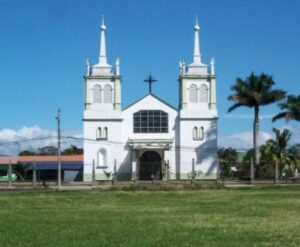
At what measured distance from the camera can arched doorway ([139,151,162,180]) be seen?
2911 inches

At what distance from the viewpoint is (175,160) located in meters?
75.0

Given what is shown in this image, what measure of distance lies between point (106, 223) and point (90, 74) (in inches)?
2282

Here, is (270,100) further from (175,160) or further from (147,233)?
(147,233)

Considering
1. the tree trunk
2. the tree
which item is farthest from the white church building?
the tree

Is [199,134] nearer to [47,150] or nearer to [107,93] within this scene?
[107,93]

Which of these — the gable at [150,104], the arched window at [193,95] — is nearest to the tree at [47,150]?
the gable at [150,104]

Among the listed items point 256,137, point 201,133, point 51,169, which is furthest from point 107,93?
point 256,137

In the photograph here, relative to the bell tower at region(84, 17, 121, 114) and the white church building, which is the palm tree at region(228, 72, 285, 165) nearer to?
the white church building

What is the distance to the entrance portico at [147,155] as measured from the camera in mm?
73500

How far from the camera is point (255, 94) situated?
2805 inches

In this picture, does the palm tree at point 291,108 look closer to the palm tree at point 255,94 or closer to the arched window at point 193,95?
the palm tree at point 255,94

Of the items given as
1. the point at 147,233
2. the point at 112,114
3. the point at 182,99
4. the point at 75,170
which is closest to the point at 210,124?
the point at 182,99

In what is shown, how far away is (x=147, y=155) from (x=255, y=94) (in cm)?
1409

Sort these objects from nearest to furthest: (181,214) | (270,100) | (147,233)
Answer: (147,233) → (181,214) → (270,100)
